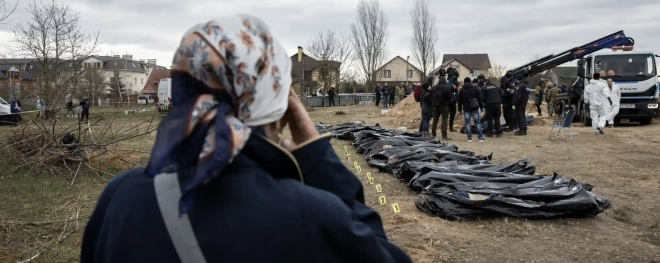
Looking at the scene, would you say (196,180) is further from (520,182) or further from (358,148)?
(358,148)

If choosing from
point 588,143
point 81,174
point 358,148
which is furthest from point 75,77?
point 588,143

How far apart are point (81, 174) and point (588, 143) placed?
11.8 meters

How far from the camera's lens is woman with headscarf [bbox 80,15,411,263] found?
121 cm

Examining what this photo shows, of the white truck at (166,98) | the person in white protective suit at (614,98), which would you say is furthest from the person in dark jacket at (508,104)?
the white truck at (166,98)

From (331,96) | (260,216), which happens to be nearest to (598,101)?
(260,216)

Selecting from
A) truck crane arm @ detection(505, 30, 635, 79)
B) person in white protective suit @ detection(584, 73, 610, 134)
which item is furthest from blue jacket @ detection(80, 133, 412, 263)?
truck crane arm @ detection(505, 30, 635, 79)

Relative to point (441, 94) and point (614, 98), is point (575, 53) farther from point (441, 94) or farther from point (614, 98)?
point (441, 94)

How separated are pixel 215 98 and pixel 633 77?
64.4 ft

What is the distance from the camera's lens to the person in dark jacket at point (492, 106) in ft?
50.5

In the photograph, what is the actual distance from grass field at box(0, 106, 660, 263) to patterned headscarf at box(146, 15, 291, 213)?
4.01m

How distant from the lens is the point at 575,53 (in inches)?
787

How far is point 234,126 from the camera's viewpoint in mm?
1204

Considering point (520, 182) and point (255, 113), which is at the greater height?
point (255, 113)

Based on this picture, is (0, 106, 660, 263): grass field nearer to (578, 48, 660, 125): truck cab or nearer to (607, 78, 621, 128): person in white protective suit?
(607, 78, 621, 128): person in white protective suit
